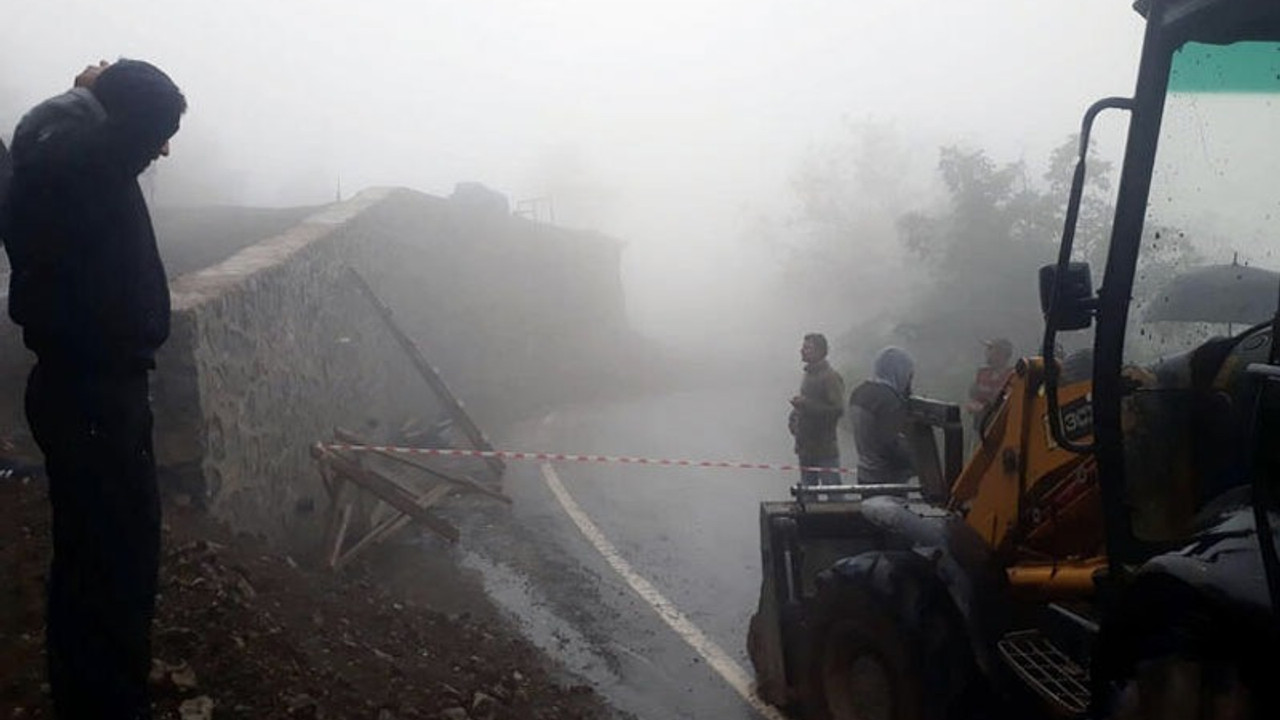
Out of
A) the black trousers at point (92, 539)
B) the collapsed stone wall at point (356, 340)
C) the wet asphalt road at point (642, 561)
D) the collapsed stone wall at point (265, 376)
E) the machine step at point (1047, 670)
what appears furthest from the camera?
the collapsed stone wall at point (356, 340)

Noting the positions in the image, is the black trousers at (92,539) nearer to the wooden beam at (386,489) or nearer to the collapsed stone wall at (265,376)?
the collapsed stone wall at (265,376)

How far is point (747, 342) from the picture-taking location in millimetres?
33531

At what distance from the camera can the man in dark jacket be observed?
307cm

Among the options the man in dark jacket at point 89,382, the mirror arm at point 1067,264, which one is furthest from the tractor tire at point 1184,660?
the man in dark jacket at point 89,382

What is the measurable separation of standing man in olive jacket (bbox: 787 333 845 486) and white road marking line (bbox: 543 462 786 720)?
1838 millimetres

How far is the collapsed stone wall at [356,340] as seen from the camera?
7.04m

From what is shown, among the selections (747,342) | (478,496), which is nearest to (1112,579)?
(478,496)

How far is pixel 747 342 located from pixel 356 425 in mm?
22639

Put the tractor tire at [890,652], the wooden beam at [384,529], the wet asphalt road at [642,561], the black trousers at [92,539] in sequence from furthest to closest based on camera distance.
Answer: the wooden beam at [384,529]
the wet asphalt road at [642,561]
the tractor tire at [890,652]
the black trousers at [92,539]

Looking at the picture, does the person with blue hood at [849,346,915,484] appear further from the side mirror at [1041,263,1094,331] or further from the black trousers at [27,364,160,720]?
the black trousers at [27,364,160,720]

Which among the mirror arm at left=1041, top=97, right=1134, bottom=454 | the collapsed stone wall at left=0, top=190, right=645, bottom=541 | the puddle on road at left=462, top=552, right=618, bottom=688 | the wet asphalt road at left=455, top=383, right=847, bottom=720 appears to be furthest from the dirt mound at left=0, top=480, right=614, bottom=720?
the mirror arm at left=1041, top=97, right=1134, bottom=454

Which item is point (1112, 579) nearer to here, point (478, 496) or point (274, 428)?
point (274, 428)

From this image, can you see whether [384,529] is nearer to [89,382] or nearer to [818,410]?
[818,410]

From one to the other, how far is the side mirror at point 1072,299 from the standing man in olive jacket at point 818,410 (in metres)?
5.36
